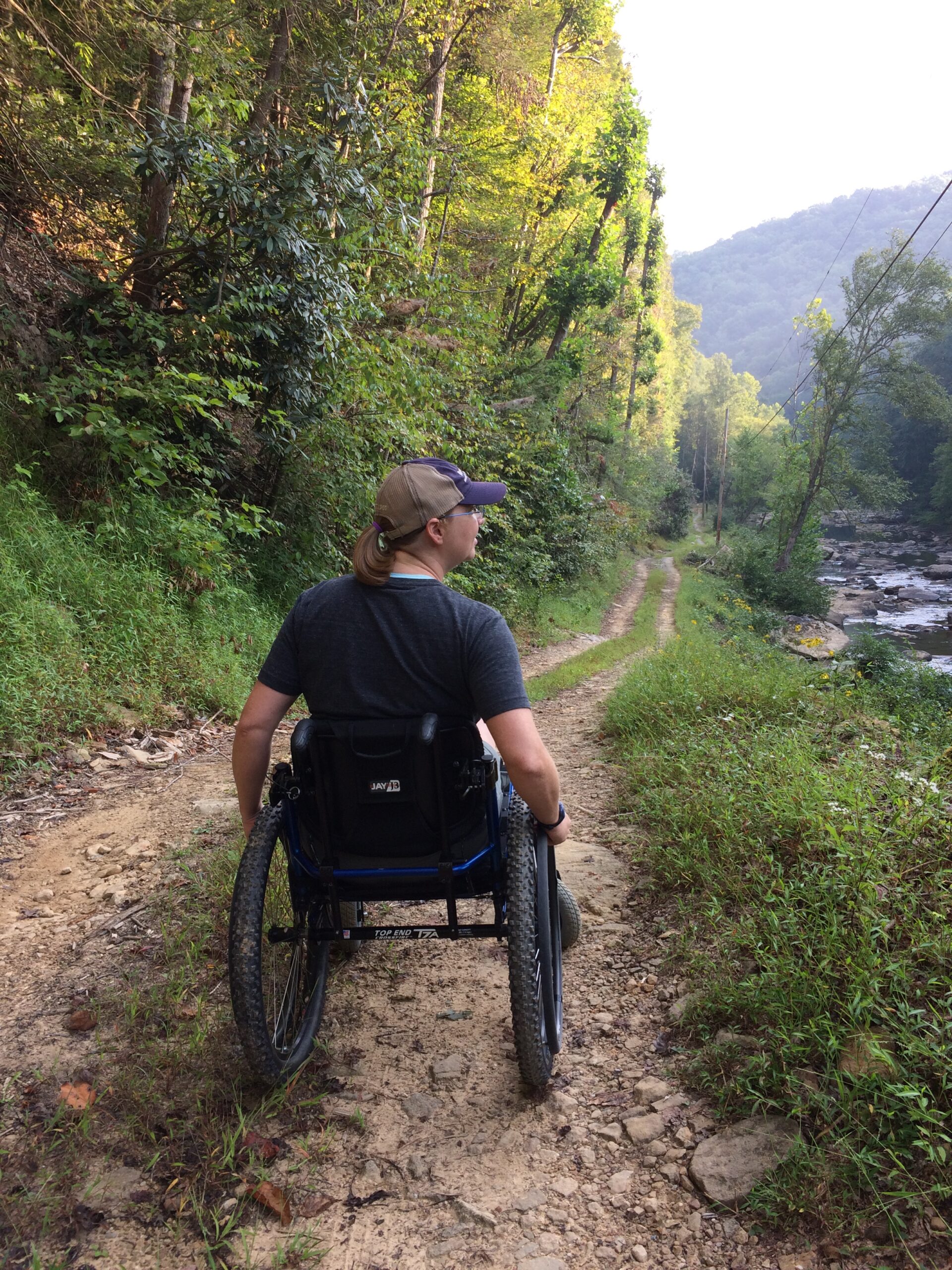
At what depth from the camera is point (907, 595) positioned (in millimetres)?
25984

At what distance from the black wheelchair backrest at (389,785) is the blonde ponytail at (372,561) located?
0.39 metres

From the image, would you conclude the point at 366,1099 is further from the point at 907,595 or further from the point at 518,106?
the point at 907,595

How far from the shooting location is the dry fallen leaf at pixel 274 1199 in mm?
1733

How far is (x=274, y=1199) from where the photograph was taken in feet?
5.76

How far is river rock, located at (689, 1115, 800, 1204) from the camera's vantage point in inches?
72.5

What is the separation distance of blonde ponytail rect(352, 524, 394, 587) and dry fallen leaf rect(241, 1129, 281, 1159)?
1498 millimetres

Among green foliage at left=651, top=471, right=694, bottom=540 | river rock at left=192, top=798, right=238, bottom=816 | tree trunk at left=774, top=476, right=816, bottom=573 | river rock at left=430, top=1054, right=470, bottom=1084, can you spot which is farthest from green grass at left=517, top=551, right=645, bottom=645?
green foliage at left=651, top=471, right=694, bottom=540

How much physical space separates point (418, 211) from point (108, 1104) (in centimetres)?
1179

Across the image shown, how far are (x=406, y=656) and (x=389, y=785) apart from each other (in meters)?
0.35

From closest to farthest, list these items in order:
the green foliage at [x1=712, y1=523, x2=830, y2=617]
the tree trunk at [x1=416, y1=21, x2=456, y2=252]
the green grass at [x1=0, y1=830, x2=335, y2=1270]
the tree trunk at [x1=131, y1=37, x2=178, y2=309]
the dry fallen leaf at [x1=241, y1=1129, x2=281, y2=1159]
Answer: the green grass at [x1=0, y1=830, x2=335, y2=1270] < the dry fallen leaf at [x1=241, y1=1129, x2=281, y2=1159] < the tree trunk at [x1=131, y1=37, x2=178, y2=309] < the tree trunk at [x1=416, y1=21, x2=456, y2=252] < the green foliage at [x1=712, y1=523, x2=830, y2=617]

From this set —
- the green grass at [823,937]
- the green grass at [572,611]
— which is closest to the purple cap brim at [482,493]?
the green grass at [823,937]

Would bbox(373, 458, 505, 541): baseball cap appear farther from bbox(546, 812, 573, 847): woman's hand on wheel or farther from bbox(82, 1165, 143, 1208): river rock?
bbox(82, 1165, 143, 1208): river rock

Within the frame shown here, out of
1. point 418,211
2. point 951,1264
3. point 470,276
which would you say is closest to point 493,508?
point 418,211

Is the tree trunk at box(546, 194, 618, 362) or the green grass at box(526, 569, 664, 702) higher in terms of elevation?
the tree trunk at box(546, 194, 618, 362)
